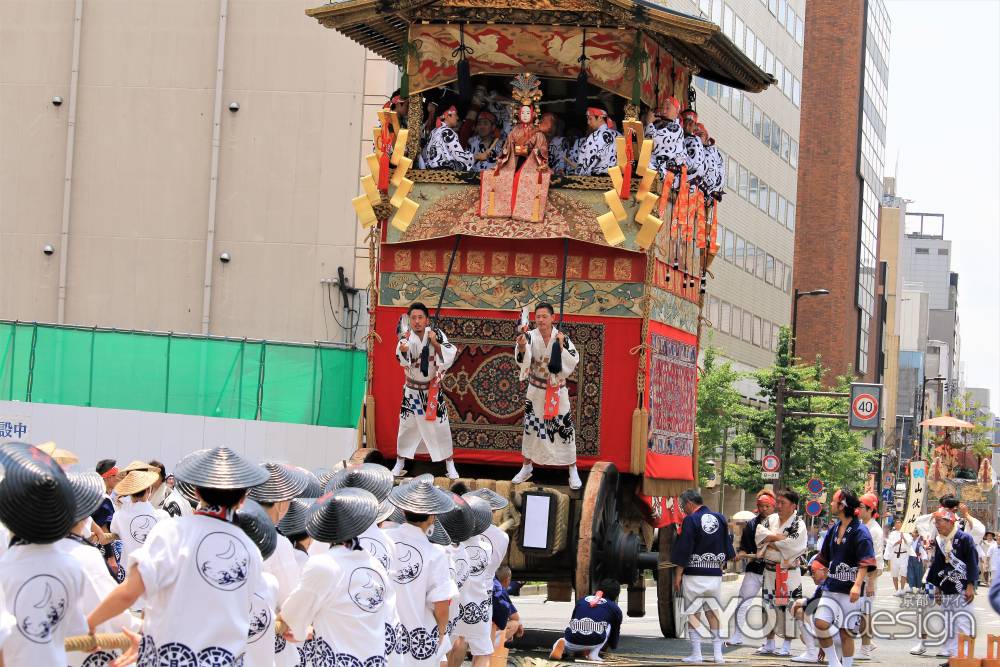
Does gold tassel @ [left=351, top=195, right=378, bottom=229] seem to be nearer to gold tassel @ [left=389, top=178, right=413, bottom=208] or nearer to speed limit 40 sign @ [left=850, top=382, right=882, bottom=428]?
gold tassel @ [left=389, top=178, right=413, bottom=208]

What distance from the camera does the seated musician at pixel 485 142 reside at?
53.9 feet

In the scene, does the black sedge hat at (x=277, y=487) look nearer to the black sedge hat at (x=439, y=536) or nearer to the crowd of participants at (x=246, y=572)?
the crowd of participants at (x=246, y=572)

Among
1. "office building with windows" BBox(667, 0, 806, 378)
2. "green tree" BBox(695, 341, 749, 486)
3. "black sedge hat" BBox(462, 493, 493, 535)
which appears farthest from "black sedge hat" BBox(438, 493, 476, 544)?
"office building with windows" BBox(667, 0, 806, 378)

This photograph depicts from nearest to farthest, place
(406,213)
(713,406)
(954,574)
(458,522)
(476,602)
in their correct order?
(458,522), (476,602), (406,213), (954,574), (713,406)

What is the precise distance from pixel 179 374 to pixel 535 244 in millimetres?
12383

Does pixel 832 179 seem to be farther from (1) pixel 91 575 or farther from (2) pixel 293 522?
(1) pixel 91 575

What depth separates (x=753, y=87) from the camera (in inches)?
727

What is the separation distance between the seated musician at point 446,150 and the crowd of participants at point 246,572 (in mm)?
5698

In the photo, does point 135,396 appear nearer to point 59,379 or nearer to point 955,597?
point 59,379

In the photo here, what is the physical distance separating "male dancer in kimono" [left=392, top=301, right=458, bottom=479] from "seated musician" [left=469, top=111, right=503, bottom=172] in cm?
164

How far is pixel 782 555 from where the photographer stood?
1731 cm

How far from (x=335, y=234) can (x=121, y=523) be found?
22.0 meters

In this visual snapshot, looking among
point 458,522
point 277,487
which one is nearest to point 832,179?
point 458,522

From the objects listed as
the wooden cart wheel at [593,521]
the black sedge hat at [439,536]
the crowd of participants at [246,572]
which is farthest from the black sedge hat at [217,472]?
the wooden cart wheel at [593,521]
